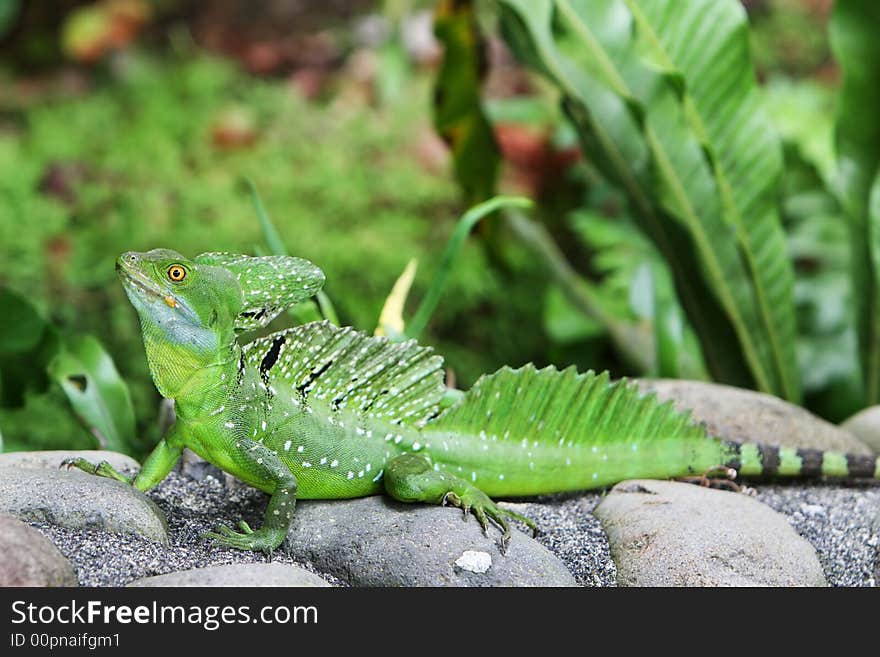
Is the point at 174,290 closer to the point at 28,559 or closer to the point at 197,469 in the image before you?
the point at 28,559

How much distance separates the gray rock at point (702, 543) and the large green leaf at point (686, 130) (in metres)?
1.40

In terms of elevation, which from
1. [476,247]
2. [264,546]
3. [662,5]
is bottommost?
[476,247]

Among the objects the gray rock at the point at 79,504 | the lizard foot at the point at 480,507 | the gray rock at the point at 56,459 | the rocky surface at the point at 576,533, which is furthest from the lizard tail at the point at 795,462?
Result: the gray rock at the point at 56,459

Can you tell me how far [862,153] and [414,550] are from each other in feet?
8.84

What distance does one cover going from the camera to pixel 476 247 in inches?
243

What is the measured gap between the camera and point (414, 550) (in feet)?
8.11

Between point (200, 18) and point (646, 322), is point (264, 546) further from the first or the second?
point (200, 18)

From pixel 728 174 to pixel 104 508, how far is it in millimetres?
2658

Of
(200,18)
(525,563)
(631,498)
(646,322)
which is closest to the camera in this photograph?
(525,563)

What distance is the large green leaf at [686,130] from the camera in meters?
Result: 3.87

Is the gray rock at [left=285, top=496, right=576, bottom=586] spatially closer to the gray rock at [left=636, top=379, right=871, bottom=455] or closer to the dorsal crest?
the dorsal crest

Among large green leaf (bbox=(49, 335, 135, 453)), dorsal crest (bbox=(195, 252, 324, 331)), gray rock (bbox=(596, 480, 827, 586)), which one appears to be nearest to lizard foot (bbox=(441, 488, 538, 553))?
gray rock (bbox=(596, 480, 827, 586))

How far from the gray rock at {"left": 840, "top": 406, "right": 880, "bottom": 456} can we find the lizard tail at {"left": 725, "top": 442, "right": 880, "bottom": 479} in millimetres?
514

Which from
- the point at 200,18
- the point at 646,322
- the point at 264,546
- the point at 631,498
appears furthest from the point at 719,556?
the point at 200,18
